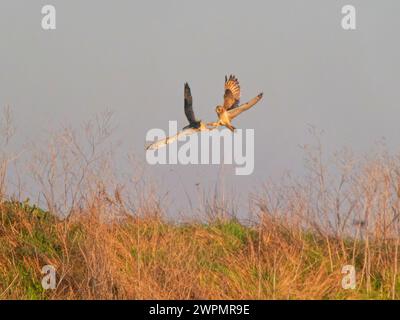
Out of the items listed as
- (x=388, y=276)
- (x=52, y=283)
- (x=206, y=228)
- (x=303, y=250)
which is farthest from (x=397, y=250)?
(x=52, y=283)

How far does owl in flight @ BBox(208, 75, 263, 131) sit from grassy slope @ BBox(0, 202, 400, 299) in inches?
68.2

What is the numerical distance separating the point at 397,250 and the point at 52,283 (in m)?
5.11

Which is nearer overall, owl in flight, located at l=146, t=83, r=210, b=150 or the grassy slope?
the grassy slope

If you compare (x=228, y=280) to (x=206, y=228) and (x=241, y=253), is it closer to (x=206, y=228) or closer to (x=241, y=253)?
(x=241, y=253)

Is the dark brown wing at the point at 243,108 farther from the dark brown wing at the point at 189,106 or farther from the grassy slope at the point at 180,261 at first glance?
the grassy slope at the point at 180,261

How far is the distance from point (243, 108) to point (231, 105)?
0.20m

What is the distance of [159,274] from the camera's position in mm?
11047

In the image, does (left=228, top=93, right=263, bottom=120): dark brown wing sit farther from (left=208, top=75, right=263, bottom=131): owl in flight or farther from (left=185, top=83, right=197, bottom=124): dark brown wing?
(left=185, top=83, right=197, bottom=124): dark brown wing

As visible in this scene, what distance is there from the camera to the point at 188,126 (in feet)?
42.0

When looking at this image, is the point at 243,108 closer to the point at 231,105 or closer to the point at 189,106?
the point at 231,105

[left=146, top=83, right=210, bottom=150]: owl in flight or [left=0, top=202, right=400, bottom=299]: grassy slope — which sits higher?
[left=146, top=83, right=210, bottom=150]: owl in flight

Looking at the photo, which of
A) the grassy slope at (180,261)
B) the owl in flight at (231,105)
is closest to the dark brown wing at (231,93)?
the owl in flight at (231,105)

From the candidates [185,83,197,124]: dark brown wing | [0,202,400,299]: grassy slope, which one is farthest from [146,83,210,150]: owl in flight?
[0,202,400,299]: grassy slope

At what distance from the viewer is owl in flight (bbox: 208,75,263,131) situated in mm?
12852
